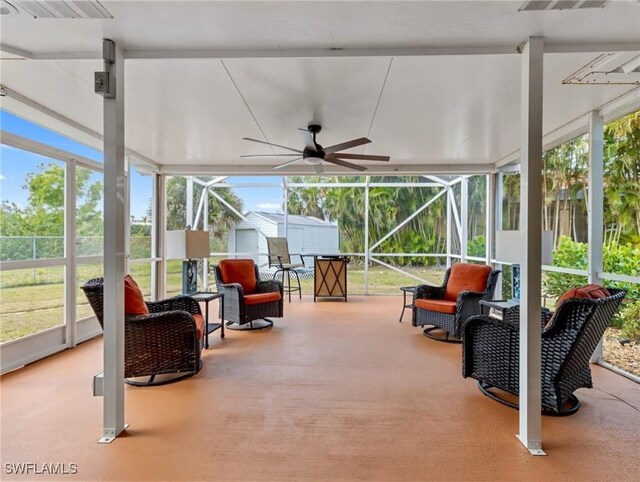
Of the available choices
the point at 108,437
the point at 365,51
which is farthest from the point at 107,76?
the point at 108,437

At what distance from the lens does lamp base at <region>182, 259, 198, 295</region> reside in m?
3.73

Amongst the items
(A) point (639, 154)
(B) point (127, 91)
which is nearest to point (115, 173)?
(B) point (127, 91)

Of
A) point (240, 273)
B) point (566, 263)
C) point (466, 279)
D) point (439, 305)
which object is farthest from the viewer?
point (240, 273)

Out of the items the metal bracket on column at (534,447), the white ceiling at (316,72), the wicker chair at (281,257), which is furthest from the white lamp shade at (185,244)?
the metal bracket on column at (534,447)

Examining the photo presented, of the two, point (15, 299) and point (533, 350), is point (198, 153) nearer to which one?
point (15, 299)

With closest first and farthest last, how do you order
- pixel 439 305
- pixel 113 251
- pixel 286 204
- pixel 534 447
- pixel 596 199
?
pixel 534 447 < pixel 113 251 < pixel 596 199 < pixel 439 305 < pixel 286 204

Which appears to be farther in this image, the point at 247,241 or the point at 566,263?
the point at 247,241

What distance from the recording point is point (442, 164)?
544cm

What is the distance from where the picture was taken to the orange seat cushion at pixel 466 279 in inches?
Result: 159

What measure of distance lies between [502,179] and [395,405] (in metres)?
4.62

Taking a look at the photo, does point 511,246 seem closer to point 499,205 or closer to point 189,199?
point 499,205

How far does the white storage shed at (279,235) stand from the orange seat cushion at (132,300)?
4826mm

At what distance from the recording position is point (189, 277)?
12.3 ft

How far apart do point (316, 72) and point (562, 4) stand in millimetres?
1501
